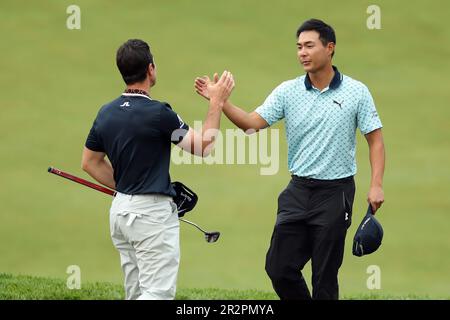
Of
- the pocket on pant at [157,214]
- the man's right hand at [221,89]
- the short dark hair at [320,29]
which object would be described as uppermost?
the short dark hair at [320,29]

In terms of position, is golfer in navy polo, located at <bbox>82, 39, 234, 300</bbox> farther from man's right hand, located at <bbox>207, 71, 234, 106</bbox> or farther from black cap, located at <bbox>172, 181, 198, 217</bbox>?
black cap, located at <bbox>172, 181, 198, 217</bbox>

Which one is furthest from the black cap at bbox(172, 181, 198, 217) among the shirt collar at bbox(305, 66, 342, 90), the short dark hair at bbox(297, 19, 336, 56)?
the short dark hair at bbox(297, 19, 336, 56)

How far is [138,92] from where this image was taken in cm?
636

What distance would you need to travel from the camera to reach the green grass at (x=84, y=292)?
828cm

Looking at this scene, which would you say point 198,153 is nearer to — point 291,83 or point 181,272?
point 291,83

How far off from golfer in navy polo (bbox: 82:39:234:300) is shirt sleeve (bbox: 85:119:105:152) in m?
0.09

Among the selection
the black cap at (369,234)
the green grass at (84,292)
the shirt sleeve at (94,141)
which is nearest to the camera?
the shirt sleeve at (94,141)

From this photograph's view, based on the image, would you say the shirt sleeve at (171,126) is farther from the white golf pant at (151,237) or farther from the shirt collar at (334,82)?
the shirt collar at (334,82)

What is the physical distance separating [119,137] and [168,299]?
0.96 m

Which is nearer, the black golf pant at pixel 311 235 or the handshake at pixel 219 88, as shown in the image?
the handshake at pixel 219 88

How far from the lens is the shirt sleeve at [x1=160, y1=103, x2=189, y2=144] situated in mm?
6242

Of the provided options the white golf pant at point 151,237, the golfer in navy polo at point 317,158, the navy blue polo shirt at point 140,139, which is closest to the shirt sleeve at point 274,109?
the golfer in navy polo at point 317,158

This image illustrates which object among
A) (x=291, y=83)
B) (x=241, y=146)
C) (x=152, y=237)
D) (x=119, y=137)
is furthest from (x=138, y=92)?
(x=241, y=146)
